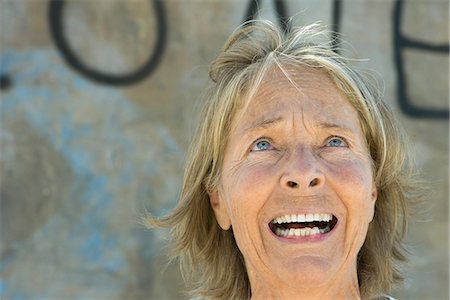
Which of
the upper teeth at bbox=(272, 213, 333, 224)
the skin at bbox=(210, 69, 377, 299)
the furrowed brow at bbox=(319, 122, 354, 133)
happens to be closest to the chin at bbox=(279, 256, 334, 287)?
the skin at bbox=(210, 69, 377, 299)

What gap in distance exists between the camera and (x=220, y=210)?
291 cm

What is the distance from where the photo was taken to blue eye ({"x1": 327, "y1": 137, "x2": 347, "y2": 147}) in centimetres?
266

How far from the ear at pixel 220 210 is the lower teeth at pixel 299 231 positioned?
268 millimetres

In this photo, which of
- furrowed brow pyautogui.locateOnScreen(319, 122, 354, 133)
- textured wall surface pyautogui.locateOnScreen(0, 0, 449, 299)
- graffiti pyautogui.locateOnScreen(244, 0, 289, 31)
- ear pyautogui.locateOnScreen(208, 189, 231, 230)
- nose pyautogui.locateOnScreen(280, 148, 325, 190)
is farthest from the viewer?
graffiti pyautogui.locateOnScreen(244, 0, 289, 31)

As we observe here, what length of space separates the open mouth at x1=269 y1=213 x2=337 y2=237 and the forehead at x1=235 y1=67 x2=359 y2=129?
0.91 feet

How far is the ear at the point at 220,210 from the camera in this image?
2.88m

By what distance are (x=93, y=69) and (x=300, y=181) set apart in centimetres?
287

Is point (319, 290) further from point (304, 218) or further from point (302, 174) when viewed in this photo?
point (302, 174)

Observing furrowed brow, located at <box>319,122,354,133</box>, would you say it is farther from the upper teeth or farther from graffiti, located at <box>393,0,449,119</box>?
graffiti, located at <box>393,0,449,119</box>

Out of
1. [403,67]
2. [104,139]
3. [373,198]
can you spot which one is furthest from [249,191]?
[403,67]

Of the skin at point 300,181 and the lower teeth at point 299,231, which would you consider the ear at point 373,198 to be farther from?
the lower teeth at point 299,231

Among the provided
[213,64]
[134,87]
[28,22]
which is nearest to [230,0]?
[134,87]

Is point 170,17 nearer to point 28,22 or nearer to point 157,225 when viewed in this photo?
point 28,22

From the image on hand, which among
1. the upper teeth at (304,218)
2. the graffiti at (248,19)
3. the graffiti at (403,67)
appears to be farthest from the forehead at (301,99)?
the graffiti at (403,67)
